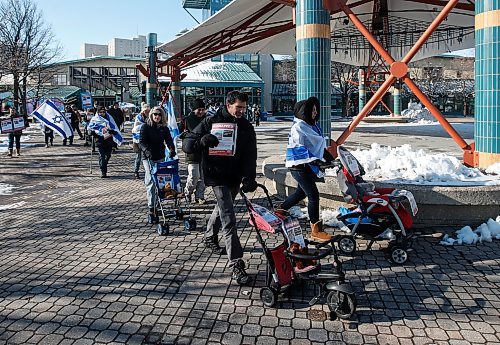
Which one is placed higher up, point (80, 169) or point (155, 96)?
point (155, 96)

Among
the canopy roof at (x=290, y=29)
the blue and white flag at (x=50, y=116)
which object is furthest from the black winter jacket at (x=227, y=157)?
the blue and white flag at (x=50, y=116)

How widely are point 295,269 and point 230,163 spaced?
4.25 feet

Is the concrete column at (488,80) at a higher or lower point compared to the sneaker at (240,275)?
higher

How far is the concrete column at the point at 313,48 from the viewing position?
8906 millimetres

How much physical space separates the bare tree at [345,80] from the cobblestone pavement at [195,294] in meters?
50.4

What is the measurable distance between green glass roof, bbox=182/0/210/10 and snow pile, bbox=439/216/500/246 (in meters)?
61.3

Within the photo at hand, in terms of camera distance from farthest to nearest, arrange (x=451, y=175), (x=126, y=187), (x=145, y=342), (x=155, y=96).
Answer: (x=155, y=96) → (x=126, y=187) → (x=451, y=175) → (x=145, y=342)

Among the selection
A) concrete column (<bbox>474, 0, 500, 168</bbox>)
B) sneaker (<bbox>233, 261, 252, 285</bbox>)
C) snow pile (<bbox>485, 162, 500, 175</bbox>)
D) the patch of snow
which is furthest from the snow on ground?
the patch of snow

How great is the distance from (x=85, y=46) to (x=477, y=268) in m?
144

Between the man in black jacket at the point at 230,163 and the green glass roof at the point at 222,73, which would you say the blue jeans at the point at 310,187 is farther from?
the green glass roof at the point at 222,73

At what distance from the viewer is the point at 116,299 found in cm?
452

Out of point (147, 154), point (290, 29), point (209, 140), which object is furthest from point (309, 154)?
point (290, 29)

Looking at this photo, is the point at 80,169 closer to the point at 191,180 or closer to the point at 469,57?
the point at 191,180

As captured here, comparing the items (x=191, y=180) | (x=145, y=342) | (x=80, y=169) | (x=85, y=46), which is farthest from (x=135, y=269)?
(x=85, y=46)
